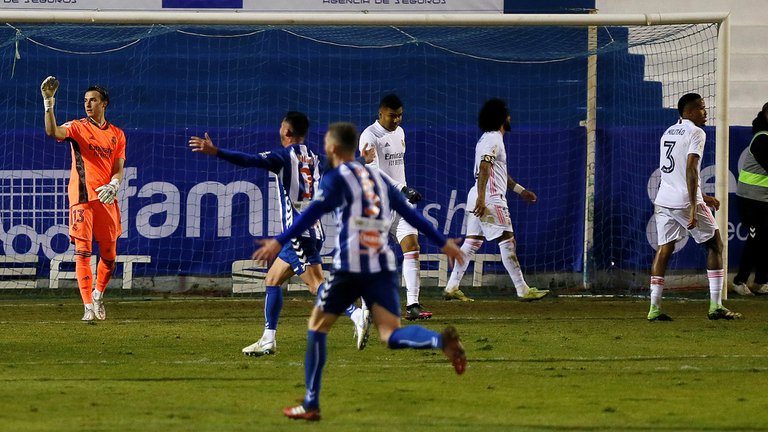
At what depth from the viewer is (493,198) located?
47.9 ft

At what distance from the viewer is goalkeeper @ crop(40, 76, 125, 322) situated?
13.2m

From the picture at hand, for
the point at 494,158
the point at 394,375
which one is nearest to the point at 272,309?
the point at 394,375

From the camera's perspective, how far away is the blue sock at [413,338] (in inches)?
289

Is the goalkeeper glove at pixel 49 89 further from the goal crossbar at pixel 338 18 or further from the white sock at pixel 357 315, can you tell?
the white sock at pixel 357 315

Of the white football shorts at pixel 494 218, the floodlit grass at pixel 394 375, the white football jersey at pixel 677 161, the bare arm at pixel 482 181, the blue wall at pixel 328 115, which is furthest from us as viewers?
the blue wall at pixel 328 115

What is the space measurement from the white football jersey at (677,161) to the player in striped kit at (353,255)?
20.3 feet

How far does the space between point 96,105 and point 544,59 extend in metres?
7.29

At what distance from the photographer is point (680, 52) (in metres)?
18.2

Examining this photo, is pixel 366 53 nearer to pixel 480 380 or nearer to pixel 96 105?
pixel 96 105

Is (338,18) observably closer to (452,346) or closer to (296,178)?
(296,178)

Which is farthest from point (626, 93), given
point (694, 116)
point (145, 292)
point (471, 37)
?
point (145, 292)

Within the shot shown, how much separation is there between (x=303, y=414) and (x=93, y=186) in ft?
21.5

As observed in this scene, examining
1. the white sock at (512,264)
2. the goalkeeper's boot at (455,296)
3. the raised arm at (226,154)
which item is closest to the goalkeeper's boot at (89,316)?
the raised arm at (226,154)

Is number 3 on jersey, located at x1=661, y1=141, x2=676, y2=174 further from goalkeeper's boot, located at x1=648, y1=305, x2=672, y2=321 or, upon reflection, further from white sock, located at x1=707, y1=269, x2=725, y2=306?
goalkeeper's boot, located at x1=648, y1=305, x2=672, y2=321
